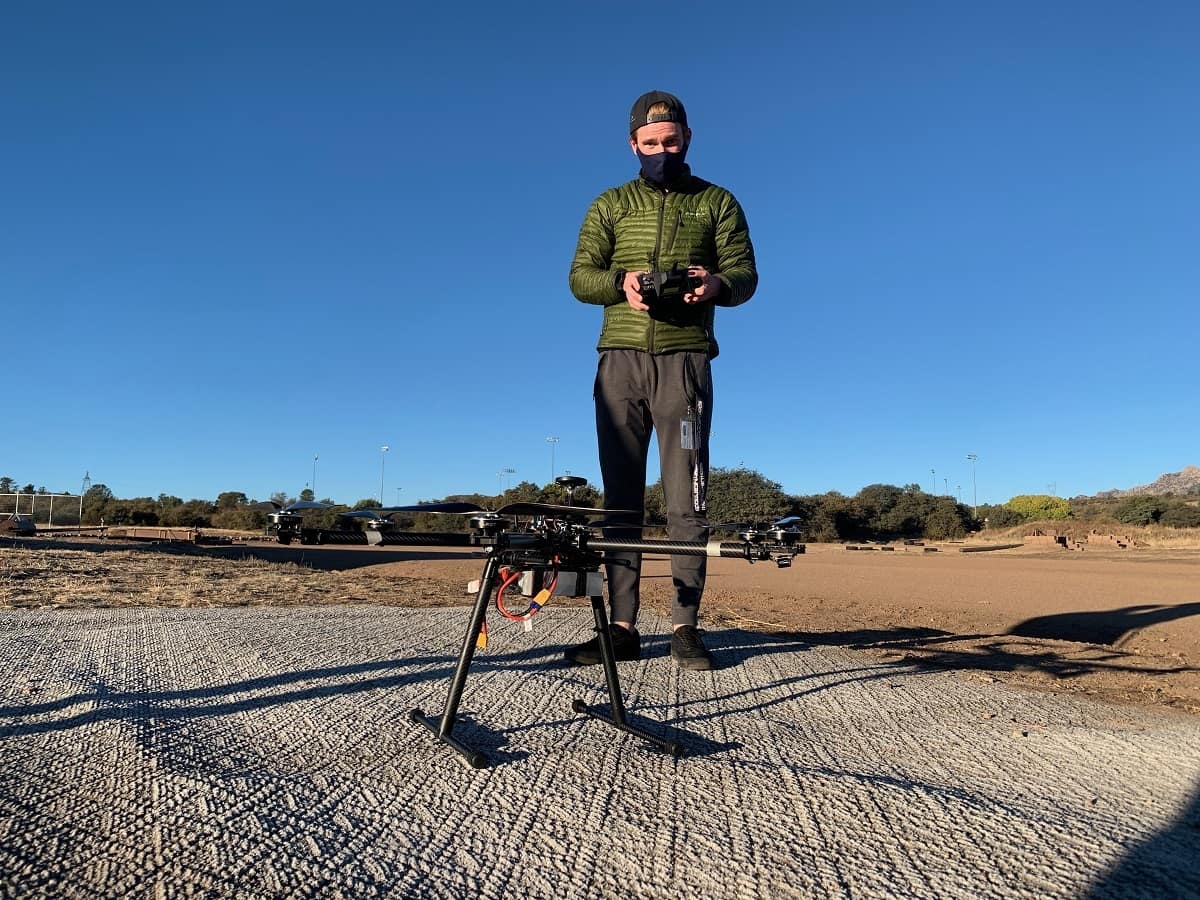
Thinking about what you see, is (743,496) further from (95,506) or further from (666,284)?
(95,506)

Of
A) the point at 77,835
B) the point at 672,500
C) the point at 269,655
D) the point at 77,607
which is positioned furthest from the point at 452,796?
the point at 77,607

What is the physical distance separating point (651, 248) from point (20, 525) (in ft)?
137

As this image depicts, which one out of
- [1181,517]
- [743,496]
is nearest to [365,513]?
[743,496]

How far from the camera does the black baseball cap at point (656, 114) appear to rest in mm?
3533

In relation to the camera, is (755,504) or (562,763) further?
(755,504)

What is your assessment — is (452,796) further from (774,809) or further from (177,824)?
(774,809)

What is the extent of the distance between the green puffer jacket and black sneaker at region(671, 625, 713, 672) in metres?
1.29

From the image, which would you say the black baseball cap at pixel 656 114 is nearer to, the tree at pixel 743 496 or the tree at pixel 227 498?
the tree at pixel 743 496

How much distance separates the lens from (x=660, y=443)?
355 cm

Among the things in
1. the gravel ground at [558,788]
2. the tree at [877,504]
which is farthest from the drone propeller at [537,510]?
the tree at [877,504]

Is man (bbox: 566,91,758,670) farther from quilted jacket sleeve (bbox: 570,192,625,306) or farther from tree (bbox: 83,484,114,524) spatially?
tree (bbox: 83,484,114,524)

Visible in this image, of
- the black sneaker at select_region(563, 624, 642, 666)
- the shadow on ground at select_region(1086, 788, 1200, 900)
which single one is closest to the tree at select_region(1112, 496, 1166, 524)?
the black sneaker at select_region(563, 624, 642, 666)

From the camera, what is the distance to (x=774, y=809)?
5.18ft

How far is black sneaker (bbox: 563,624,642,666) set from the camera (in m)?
3.16
